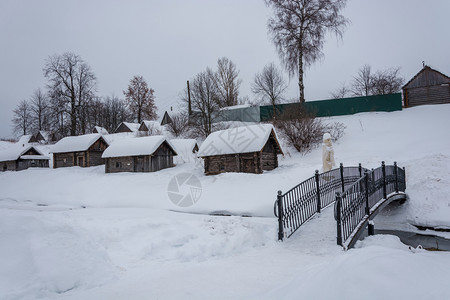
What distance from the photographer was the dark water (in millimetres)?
10883

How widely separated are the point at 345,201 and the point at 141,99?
45865mm

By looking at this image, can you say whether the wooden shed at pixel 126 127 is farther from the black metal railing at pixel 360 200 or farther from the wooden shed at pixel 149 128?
the black metal railing at pixel 360 200

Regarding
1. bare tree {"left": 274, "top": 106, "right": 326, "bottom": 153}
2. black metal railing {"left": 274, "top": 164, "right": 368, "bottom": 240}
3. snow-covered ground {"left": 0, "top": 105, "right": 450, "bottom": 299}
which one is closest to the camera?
snow-covered ground {"left": 0, "top": 105, "right": 450, "bottom": 299}

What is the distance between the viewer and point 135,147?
23.9m

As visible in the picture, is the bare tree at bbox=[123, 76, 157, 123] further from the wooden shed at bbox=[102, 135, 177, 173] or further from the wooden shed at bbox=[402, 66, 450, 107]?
the wooden shed at bbox=[402, 66, 450, 107]

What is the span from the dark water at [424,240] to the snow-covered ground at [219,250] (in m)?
0.64

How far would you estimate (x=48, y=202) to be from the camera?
53.6 feet

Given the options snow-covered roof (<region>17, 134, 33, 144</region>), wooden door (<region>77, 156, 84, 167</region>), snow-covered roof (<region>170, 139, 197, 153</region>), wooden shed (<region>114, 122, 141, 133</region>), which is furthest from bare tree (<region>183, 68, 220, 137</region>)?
snow-covered roof (<region>17, 134, 33, 144</region>)

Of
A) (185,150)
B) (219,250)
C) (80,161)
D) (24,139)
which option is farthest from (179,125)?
(24,139)

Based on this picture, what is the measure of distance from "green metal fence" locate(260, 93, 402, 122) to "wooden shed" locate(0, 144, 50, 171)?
97.3 ft

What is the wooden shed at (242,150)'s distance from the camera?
18.7 meters

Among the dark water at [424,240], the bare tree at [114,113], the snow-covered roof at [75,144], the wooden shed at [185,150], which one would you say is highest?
the bare tree at [114,113]

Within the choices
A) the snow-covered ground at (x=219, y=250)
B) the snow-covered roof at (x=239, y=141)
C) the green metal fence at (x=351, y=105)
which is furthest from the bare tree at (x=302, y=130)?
the snow-covered ground at (x=219, y=250)

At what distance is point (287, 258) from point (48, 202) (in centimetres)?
1662
